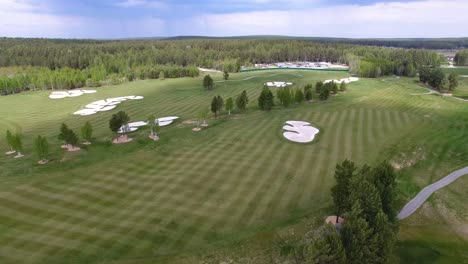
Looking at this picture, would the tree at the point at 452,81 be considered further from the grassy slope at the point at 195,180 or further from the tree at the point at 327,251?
the tree at the point at 327,251

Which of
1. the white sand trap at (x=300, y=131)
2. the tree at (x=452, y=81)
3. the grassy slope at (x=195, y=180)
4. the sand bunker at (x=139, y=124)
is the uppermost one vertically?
the tree at (x=452, y=81)

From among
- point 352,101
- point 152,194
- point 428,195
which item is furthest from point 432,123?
point 152,194

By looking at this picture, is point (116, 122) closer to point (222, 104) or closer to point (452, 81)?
point (222, 104)

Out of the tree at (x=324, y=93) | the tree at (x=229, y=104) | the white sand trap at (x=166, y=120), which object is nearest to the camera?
the white sand trap at (x=166, y=120)

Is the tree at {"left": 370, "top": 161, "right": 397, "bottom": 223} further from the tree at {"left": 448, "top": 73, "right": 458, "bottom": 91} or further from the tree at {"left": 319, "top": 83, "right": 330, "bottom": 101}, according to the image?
the tree at {"left": 448, "top": 73, "right": 458, "bottom": 91}

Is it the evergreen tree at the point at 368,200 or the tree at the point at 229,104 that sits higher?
the tree at the point at 229,104

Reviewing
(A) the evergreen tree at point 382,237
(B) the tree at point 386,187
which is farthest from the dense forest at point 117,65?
(A) the evergreen tree at point 382,237

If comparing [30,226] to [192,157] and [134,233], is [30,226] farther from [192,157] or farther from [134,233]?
[192,157]
